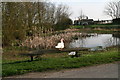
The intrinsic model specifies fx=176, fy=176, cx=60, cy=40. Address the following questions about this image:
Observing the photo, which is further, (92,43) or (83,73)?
(92,43)

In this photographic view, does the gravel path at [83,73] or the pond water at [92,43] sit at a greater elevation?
the pond water at [92,43]

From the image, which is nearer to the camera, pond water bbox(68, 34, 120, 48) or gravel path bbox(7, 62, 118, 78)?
gravel path bbox(7, 62, 118, 78)

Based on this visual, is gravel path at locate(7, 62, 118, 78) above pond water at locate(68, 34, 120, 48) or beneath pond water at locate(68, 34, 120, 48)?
beneath

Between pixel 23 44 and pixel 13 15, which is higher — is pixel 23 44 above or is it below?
below

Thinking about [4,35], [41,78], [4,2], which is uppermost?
[4,2]

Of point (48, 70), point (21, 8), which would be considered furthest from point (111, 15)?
point (48, 70)

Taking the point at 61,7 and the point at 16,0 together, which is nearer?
the point at 16,0

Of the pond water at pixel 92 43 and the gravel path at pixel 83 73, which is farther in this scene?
the pond water at pixel 92 43

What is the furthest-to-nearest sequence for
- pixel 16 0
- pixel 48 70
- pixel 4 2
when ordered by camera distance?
pixel 16 0 < pixel 4 2 < pixel 48 70

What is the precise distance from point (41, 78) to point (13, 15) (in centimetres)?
885

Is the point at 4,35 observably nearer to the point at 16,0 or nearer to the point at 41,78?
the point at 16,0

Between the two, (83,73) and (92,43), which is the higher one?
(92,43)

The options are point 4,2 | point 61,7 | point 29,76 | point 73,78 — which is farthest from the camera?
point 61,7

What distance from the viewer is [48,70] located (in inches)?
226
